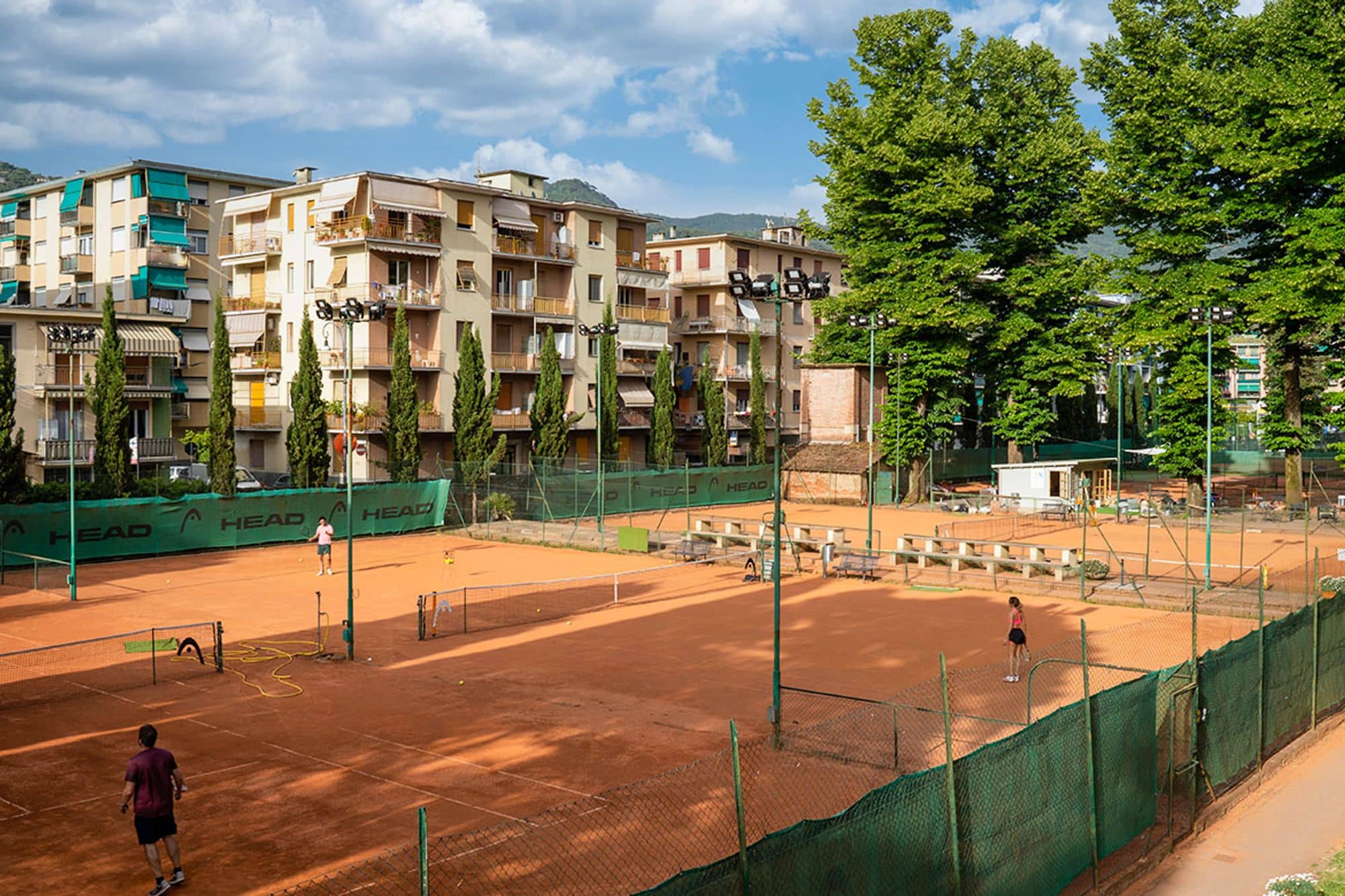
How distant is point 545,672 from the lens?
23.0m

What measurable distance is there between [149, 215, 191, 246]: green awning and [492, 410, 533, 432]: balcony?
23.5 metres

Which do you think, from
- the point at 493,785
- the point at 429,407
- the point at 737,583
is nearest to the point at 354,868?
the point at 493,785

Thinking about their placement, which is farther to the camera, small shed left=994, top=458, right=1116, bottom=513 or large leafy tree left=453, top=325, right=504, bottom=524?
large leafy tree left=453, top=325, right=504, bottom=524

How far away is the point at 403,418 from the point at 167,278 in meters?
25.0

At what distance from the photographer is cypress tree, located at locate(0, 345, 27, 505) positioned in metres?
41.5

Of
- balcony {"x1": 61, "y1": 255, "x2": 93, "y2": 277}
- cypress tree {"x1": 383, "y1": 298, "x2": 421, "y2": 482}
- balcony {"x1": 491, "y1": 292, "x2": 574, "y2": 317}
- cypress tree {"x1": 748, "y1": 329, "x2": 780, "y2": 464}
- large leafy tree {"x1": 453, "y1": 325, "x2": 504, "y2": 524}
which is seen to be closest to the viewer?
cypress tree {"x1": 383, "y1": 298, "x2": 421, "y2": 482}

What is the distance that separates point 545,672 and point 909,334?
37318 mm

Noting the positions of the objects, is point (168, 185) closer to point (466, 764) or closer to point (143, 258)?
point (143, 258)

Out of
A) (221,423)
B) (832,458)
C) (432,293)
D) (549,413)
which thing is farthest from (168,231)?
(832,458)

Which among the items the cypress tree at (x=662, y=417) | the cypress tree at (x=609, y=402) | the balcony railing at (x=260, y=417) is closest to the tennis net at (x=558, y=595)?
the cypress tree at (x=609, y=402)

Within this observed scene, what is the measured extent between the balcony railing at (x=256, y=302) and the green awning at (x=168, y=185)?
8.97 meters

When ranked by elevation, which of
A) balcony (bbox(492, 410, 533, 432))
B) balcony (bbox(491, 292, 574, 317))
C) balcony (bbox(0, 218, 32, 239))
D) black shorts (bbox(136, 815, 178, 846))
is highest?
balcony (bbox(0, 218, 32, 239))

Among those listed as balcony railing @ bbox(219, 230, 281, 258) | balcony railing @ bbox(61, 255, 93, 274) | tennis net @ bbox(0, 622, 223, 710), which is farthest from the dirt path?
balcony railing @ bbox(61, 255, 93, 274)

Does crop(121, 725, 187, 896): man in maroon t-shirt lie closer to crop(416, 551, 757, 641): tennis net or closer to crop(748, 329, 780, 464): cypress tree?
crop(416, 551, 757, 641): tennis net
